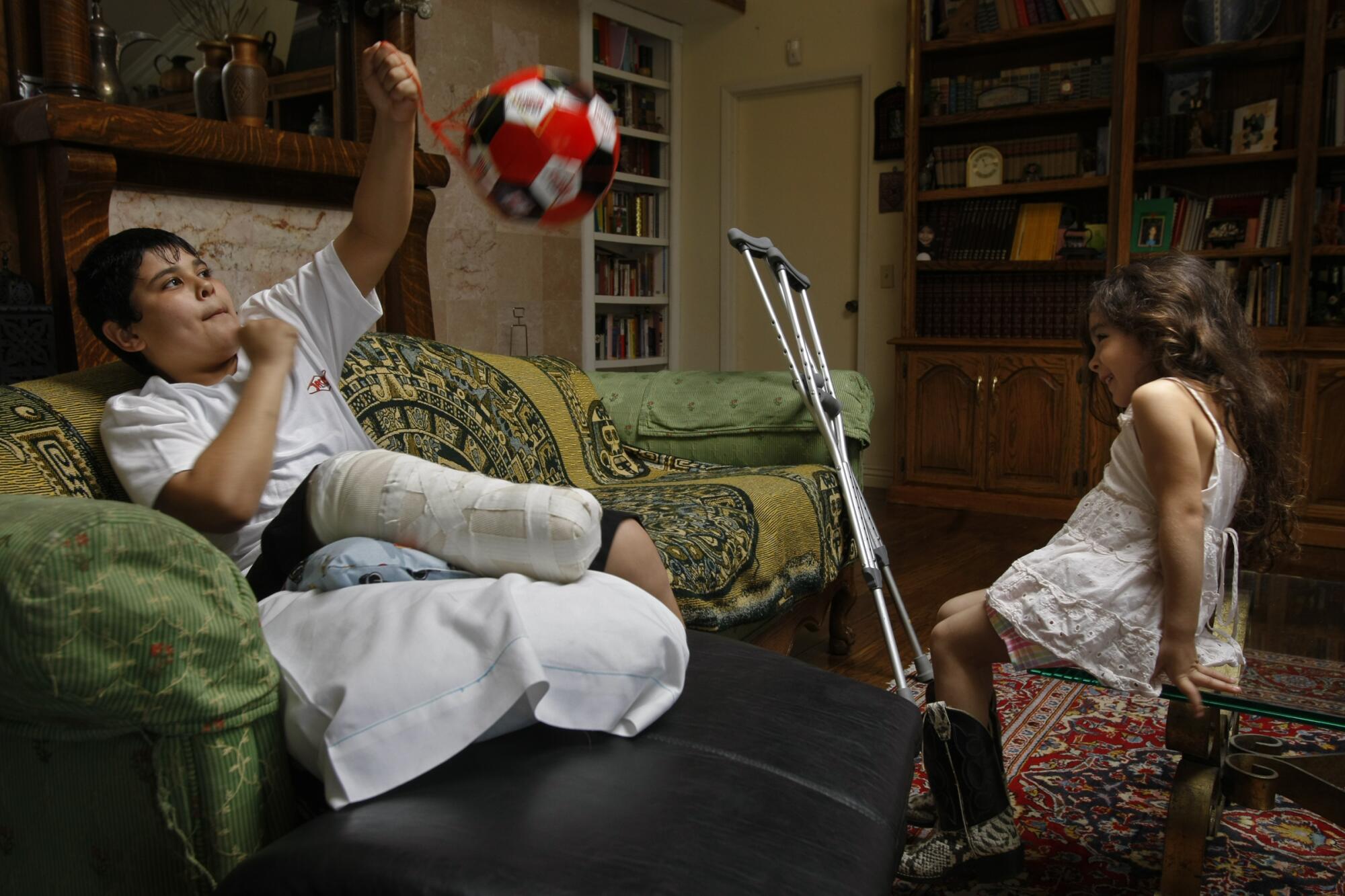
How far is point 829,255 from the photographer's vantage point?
520cm

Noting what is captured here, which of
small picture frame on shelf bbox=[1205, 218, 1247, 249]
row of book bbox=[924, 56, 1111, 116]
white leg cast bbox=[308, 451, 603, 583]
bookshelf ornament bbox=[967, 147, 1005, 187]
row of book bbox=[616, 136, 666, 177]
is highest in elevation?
row of book bbox=[924, 56, 1111, 116]

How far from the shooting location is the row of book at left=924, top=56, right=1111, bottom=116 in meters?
4.18

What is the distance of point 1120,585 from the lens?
1397 mm

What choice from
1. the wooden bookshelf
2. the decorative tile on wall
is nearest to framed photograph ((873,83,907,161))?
the wooden bookshelf

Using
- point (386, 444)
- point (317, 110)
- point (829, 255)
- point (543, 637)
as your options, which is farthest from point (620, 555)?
point (829, 255)

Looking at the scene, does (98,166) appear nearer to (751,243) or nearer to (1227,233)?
(751,243)

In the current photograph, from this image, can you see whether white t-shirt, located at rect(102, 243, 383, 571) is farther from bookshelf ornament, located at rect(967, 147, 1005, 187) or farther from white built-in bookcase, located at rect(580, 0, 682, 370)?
bookshelf ornament, located at rect(967, 147, 1005, 187)

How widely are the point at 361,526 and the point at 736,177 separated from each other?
4.62 m

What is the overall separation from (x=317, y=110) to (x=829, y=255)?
301 cm

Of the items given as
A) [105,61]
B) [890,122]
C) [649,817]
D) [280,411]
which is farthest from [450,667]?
[890,122]

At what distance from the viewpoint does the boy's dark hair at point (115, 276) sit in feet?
4.68

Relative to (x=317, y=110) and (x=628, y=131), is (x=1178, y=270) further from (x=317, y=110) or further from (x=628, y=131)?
(x=628, y=131)

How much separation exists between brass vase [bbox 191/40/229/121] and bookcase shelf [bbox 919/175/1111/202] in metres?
3.04

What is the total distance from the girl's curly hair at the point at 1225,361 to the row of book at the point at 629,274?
11.8ft
